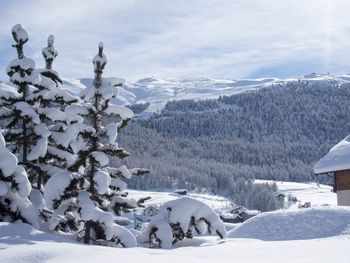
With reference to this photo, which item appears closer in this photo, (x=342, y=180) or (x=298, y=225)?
(x=298, y=225)

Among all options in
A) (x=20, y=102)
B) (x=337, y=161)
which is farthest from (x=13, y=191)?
(x=337, y=161)

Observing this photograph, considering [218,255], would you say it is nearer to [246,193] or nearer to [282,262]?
[282,262]

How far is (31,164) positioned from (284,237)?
8397 mm

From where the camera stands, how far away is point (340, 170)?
99.9 ft

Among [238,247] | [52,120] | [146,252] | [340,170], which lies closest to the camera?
[146,252]

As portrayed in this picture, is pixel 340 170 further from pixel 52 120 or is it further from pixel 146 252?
pixel 146 252

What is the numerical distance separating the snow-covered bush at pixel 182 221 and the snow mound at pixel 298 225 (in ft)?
9.34

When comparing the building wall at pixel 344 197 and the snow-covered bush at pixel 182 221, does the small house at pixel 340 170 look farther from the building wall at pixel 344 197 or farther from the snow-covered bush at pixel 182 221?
the snow-covered bush at pixel 182 221

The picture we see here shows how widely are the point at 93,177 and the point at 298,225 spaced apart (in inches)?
305

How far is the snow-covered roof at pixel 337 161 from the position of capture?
30109 millimetres

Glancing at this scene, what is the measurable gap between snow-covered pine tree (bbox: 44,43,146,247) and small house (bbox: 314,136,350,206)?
17.9 m

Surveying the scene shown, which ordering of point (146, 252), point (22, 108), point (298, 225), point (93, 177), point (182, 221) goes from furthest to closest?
point (298, 225), point (182, 221), point (22, 108), point (93, 177), point (146, 252)

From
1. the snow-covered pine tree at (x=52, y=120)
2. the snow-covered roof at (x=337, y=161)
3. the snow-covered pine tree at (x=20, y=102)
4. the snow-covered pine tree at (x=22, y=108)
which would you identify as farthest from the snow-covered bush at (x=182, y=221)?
the snow-covered roof at (x=337, y=161)

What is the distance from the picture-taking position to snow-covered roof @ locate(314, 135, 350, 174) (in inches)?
1185
